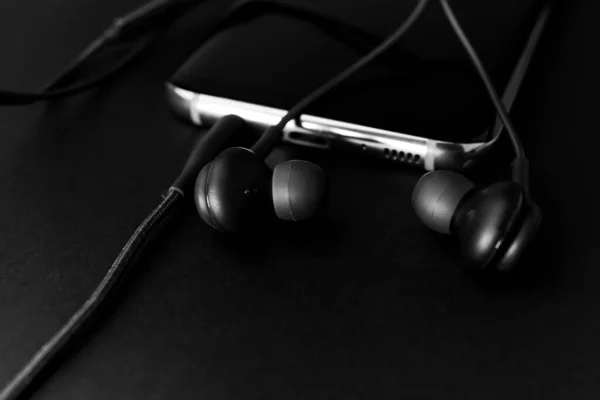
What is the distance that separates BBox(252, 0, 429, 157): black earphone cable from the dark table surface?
0.18 ft

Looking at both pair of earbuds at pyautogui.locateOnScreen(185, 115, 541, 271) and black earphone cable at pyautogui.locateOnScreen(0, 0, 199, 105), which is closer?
pair of earbuds at pyautogui.locateOnScreen(185, 115, 541, 271)

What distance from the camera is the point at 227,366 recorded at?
1.30 feet

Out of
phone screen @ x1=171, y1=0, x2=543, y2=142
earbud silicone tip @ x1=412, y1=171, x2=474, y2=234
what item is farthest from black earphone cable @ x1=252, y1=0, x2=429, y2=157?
earbud silicone tip @ x1=412, y1=171, x2=474, y2=234

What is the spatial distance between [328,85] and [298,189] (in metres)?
0.13

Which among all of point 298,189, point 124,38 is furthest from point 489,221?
point 124,38

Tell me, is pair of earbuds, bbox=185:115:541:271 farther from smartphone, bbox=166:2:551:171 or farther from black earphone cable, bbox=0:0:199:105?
black earphone cable, bbox=0:0:199:105

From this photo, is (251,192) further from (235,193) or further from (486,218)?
(486,218)

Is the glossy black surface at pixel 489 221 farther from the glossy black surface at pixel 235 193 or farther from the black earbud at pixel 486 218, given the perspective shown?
the glossy black surface at pixel 235 193

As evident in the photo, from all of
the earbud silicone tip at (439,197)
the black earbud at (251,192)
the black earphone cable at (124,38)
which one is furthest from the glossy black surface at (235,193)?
the black earphone cable at (124,38)

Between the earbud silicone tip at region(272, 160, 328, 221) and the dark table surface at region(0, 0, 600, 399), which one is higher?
the earbud silicone tip at region(272, 160, 328, 221)

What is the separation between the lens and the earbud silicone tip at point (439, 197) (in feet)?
1.42

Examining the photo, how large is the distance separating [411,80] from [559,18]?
25cm

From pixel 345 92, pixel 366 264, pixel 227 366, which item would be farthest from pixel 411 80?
pixel 227 366

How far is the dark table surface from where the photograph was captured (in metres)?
0.39
